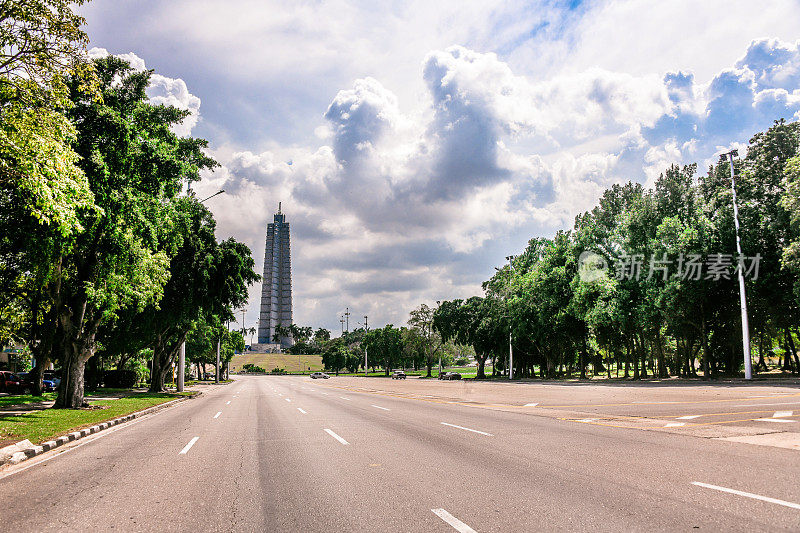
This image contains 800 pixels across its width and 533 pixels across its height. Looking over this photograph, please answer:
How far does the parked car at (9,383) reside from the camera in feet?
110

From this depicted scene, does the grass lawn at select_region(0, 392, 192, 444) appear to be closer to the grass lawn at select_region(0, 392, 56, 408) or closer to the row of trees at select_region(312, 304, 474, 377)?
the grass lawn at select_region(0, 392, 56, 408)

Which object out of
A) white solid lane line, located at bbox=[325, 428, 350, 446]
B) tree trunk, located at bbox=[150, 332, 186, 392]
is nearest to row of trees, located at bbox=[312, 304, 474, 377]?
tree trunk, located at bbox=[150, 332, 186, 392]

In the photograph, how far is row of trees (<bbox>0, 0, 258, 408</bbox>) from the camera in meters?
12.1

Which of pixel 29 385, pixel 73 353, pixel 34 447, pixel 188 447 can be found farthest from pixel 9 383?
pixel 188 447

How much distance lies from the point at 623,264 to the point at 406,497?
136 ft

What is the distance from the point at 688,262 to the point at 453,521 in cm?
3867

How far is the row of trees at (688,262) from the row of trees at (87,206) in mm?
31099

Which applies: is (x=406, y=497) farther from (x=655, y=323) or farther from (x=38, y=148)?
(x=655, y=323)

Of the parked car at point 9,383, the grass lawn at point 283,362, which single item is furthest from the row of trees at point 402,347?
the parked car at point 9,383

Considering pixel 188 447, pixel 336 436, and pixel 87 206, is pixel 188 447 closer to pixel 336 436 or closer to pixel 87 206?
pixel 336 436

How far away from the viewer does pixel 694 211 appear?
4231cm

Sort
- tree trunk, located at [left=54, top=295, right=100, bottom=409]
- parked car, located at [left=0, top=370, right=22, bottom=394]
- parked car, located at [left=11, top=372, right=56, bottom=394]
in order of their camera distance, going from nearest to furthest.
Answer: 1. tree trunk, located at [left=54, top=295, right=100, bottom=409]
2. parked car, located at [left=0, top=370, right=22, bottom=394]
3. parked car, located at [left=11, top=372, right=56, bottom=394]

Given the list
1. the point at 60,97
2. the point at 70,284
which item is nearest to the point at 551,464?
the point at 60,97

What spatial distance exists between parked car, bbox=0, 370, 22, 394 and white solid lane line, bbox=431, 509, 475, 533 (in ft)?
126
